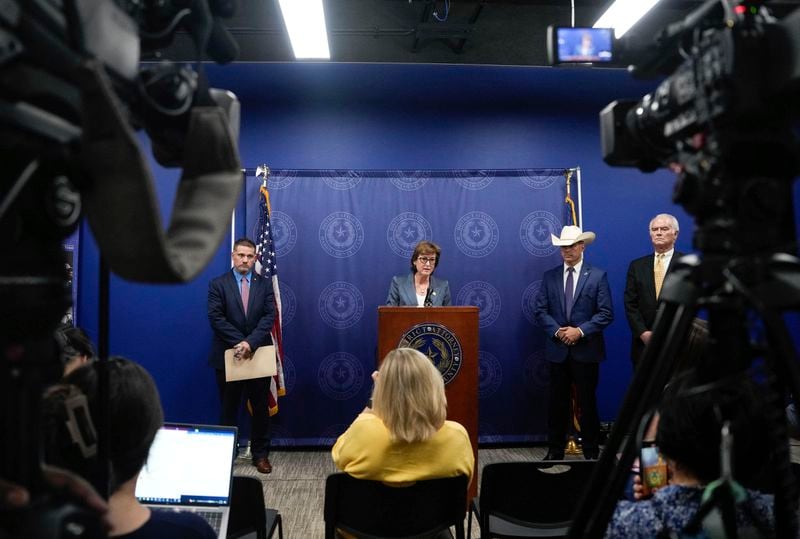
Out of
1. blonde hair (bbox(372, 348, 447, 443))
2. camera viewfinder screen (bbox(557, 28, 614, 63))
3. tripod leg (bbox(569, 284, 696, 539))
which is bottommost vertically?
blonde hair (bbox(372, 348, 447, 443))

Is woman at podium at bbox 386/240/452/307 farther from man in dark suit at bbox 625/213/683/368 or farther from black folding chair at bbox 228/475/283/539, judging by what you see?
black folding chair at bbox 228/475/283/539

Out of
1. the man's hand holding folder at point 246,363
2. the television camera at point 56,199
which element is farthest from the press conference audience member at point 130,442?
the man's hand holding folder at point 246,363

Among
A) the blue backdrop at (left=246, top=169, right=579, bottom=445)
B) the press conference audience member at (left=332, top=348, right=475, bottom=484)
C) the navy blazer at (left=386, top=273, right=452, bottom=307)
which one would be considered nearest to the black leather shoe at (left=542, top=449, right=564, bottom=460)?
the blue backdrop at (left=246, top=169, right=579, bottom=445)

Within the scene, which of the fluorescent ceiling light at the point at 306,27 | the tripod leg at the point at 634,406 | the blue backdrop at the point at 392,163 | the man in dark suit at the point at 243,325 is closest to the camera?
the tripod leg at the point at 634,406

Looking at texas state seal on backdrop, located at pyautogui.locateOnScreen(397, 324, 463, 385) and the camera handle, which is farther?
texas state seal on backdrop, located at pyautogui.locateOnScreen(397, 324, 463, 385)

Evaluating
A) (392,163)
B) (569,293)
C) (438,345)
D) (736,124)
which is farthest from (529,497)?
(392,163)

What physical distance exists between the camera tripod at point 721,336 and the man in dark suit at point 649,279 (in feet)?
12.0

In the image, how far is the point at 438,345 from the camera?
136 inches

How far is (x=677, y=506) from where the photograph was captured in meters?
1.10

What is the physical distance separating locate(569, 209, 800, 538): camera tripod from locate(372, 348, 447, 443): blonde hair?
Result: 1174 mm

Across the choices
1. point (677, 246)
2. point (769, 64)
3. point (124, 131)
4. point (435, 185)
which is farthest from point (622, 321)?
point (124, 131)

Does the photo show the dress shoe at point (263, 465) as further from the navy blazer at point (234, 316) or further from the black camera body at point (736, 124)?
the black camera body at point (736, 124)

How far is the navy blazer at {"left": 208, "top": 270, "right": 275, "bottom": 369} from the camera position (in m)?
4.20

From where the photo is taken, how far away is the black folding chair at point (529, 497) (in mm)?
1993
